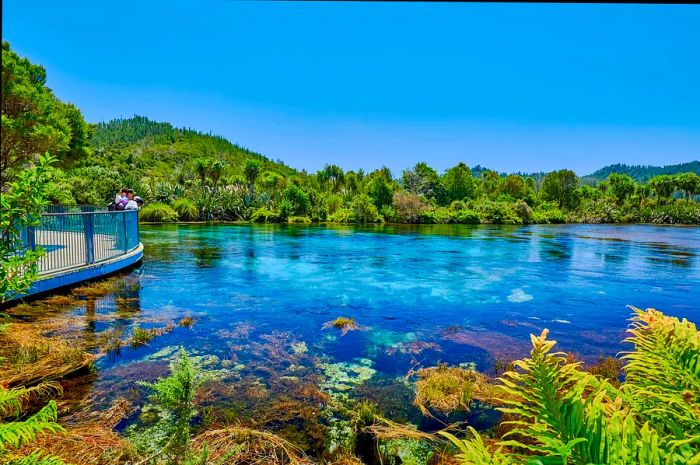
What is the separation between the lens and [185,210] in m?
52.7

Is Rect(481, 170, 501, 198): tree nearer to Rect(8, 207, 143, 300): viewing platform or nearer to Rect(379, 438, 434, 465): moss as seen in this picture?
Rect(8, 207, 143, 300): viewing platform

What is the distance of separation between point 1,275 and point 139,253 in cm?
1373

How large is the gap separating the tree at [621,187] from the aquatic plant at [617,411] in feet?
312

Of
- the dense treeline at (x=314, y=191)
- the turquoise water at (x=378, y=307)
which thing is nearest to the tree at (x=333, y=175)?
the dense treeline at (x=314, y=191)

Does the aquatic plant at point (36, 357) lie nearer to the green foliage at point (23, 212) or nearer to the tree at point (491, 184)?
the green foliage at point (23, 212)

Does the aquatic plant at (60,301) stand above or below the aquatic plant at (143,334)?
above

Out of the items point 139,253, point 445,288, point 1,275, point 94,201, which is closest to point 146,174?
point 94,201

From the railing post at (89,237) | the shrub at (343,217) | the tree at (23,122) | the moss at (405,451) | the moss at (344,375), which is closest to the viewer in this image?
the moss at (405,451)

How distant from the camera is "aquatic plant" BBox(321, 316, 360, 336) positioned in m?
8.67

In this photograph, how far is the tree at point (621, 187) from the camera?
81.4m

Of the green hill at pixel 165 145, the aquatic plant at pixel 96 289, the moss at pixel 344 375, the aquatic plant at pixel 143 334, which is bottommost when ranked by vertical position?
the moss at pixel 344 375

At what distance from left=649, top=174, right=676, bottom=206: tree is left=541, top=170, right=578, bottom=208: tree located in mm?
13718

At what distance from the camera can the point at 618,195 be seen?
3238 inches

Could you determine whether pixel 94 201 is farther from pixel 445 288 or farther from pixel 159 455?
pixel 159 455
